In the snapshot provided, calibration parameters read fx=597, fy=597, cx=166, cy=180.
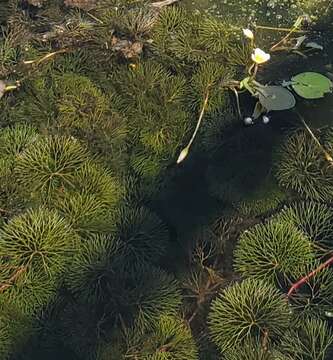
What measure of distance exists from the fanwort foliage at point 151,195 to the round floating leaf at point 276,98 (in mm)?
84

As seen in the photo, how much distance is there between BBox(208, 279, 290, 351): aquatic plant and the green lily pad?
69cm

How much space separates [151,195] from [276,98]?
532 mm

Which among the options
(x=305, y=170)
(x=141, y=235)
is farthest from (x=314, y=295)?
(x=141, y=235)

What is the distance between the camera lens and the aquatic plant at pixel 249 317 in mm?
1668

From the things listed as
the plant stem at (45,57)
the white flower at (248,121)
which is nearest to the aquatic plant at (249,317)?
the white flower at (248,121)

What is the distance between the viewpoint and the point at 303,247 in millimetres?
1772

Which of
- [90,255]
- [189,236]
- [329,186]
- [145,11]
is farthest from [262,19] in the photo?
[90,255]

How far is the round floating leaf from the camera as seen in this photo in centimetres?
198

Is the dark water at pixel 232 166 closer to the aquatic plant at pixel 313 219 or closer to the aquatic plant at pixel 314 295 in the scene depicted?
the aquatic plant at pixel 313 219

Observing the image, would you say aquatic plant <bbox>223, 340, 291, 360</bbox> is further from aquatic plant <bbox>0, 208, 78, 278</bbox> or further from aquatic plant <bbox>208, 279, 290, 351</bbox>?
aquatic plant <bbox>0, 208, 78, 278</bbox>

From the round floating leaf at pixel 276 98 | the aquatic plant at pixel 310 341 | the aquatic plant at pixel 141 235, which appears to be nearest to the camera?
the aquatic plant at pixel 310 341

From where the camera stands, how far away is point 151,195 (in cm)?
199

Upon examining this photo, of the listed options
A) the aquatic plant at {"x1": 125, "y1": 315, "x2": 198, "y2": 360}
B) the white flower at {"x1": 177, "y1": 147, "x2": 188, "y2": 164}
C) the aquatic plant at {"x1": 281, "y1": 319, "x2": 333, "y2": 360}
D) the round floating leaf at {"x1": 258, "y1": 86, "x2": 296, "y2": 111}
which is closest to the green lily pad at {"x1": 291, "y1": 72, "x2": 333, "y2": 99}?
the round floating leaf at {"x1": 258, "y1": 86, "x2": 296, "y2": 111}

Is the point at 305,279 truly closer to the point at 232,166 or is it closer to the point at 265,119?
the point at 232,166
